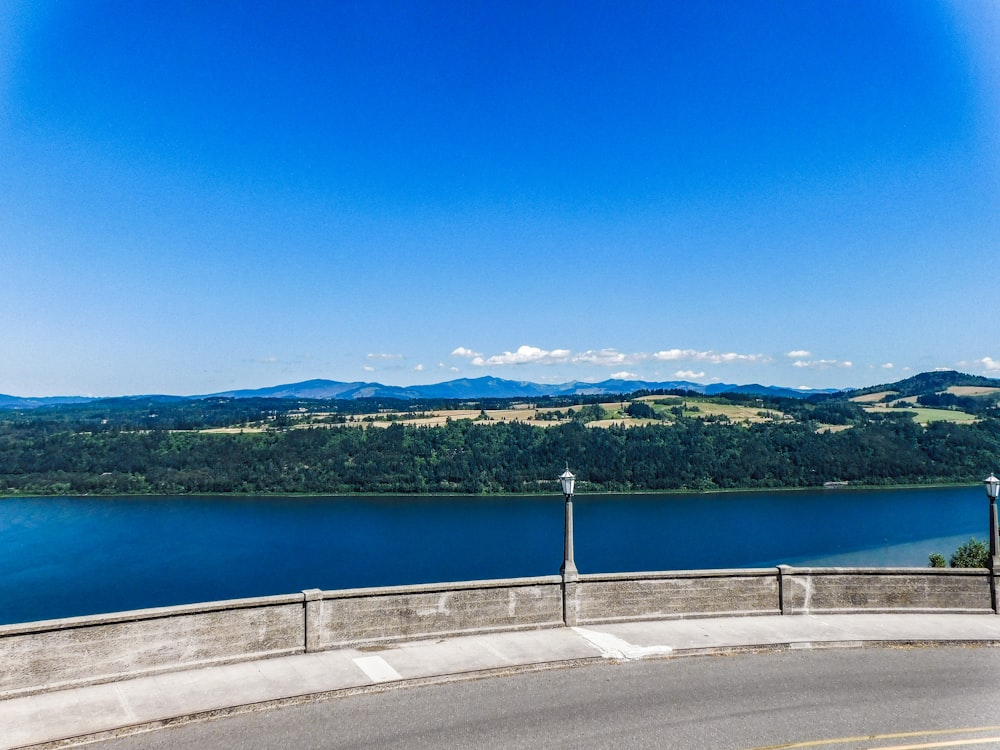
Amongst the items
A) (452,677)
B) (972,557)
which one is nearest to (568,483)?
(452,677)

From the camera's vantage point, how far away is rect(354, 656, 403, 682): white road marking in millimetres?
10391

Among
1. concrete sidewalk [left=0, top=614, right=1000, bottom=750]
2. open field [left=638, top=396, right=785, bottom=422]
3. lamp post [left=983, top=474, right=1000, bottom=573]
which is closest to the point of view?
concrete sidewalk [left=0, top=614, right=1000, bottom=750]

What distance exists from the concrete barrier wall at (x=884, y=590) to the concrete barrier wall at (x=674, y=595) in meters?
0.49

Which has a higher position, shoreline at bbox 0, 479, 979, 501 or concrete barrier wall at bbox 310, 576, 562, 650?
concrete barrier wall at bbox 310, 576, 562, 650

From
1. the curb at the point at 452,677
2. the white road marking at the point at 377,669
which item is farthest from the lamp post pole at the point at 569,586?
the white road marking at the point at 377,669

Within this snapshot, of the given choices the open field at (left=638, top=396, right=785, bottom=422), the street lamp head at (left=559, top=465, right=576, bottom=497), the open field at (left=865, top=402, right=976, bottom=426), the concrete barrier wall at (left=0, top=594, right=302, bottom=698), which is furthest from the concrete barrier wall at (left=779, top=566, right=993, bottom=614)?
the open field at (left=865, top=402, right=976, bottom=426)

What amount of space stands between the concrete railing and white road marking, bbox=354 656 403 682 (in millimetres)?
686

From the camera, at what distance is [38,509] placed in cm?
11488

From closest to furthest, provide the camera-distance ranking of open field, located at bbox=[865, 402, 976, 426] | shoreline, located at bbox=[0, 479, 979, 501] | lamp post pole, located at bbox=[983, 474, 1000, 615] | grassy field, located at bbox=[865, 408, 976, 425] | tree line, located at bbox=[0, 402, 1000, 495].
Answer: lamp post pole, located at bbox=[983, 474, 1000, 615], shoreline, located at bbox=[0, 479, 979, 501], tree line, located at bbox=[0, 402, 1000, 495], open field, located at bbox=[865, 402, 976, 426], grassy field, located at bbox=[865, 408, 976, 425]

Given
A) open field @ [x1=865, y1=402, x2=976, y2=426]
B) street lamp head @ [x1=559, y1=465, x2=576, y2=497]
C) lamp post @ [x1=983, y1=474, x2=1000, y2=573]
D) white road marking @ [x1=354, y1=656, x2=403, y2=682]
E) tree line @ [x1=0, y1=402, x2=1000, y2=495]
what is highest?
street lamp head @ [x1=559, y1=465, x2=576, y2=497]

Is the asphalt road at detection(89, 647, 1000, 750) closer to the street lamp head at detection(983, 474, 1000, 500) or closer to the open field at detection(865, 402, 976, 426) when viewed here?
the street lamp head at detection(983, 474, 1000, 500)

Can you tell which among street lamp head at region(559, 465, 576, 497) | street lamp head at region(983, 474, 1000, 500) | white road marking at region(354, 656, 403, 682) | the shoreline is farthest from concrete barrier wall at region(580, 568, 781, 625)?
the shoreline

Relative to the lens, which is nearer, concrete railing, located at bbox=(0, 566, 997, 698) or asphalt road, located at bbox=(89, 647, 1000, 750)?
asphalt road, located at bbox=(89, 647, 1000, 750)

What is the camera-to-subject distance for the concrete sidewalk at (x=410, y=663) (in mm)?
9031
